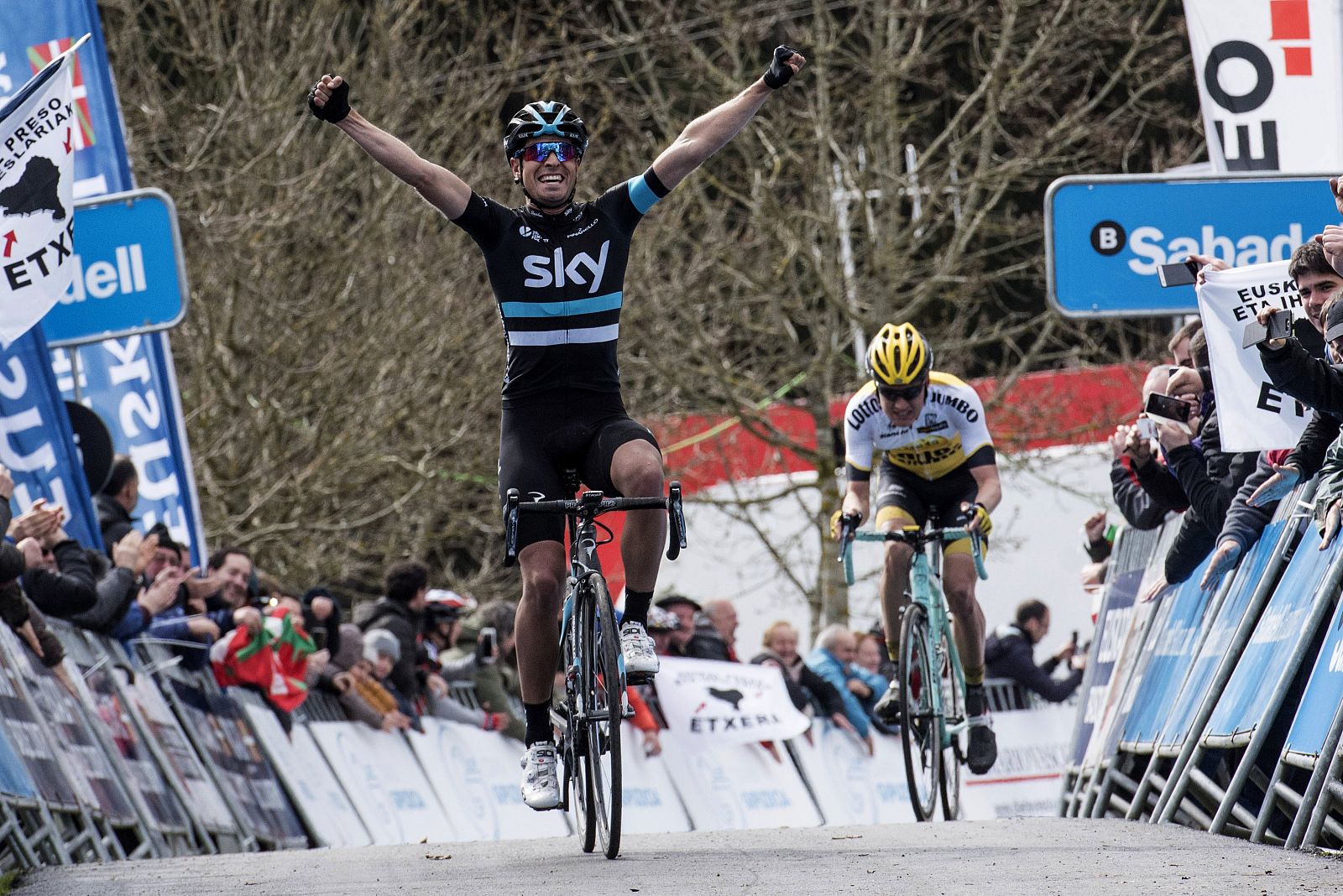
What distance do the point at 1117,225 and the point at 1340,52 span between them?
135 centimetres

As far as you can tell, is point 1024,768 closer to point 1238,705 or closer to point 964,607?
point 964,607

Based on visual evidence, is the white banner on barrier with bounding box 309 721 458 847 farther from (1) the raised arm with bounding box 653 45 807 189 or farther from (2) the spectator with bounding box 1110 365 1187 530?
(1) the raised arm with bounding box 653 45 807 189

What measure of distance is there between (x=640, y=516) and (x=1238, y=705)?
93.5 inches

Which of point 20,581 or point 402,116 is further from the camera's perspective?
point 402,116

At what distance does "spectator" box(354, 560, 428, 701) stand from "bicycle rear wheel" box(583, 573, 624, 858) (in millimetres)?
6766

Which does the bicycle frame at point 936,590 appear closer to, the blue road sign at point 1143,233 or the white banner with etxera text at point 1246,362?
the blue road sign at point 1143,233

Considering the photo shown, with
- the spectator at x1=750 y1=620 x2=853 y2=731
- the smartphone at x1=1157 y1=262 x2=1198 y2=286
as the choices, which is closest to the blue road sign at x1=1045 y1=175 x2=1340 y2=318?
the smartphone at x1=1157 y1=262 x2=1198 y2=286

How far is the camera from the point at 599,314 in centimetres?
755

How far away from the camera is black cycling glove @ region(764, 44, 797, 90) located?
296 inches

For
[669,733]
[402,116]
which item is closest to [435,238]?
[402,116]

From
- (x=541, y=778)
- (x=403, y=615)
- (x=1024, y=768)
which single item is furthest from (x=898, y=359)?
(x=1024, y=768)

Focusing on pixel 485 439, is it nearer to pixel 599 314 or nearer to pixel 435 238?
pixel 435 238

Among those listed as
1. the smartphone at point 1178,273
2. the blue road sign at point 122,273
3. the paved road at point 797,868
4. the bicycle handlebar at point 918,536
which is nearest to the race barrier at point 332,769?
the paved road at point 797,868

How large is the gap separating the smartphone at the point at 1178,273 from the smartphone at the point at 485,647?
6.55m
